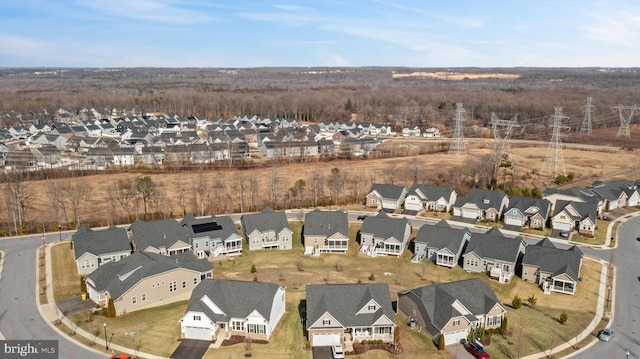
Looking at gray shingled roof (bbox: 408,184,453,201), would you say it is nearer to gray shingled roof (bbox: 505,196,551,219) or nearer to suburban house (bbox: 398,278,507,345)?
gray shingled roof (bbox: 505,196,551,219)

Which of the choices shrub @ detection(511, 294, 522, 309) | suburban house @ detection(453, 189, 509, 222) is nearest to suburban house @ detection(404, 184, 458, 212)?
suburban house @ detection(453, 189, 509, 222)

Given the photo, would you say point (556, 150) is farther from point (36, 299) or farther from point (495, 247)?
point (36, 299)

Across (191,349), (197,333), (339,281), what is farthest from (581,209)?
(191,349)

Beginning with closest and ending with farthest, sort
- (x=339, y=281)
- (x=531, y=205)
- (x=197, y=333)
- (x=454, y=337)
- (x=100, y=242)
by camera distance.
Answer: (x=454, y=337)
(x=197, y=333)
(x=339, y=281)
(x=100, y=242)
(x=531, y=205)

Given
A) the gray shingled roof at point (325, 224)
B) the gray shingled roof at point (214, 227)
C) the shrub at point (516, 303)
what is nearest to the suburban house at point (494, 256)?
the shrub at point (516, 303)

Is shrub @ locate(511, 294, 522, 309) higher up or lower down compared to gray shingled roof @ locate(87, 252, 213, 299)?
lower down
